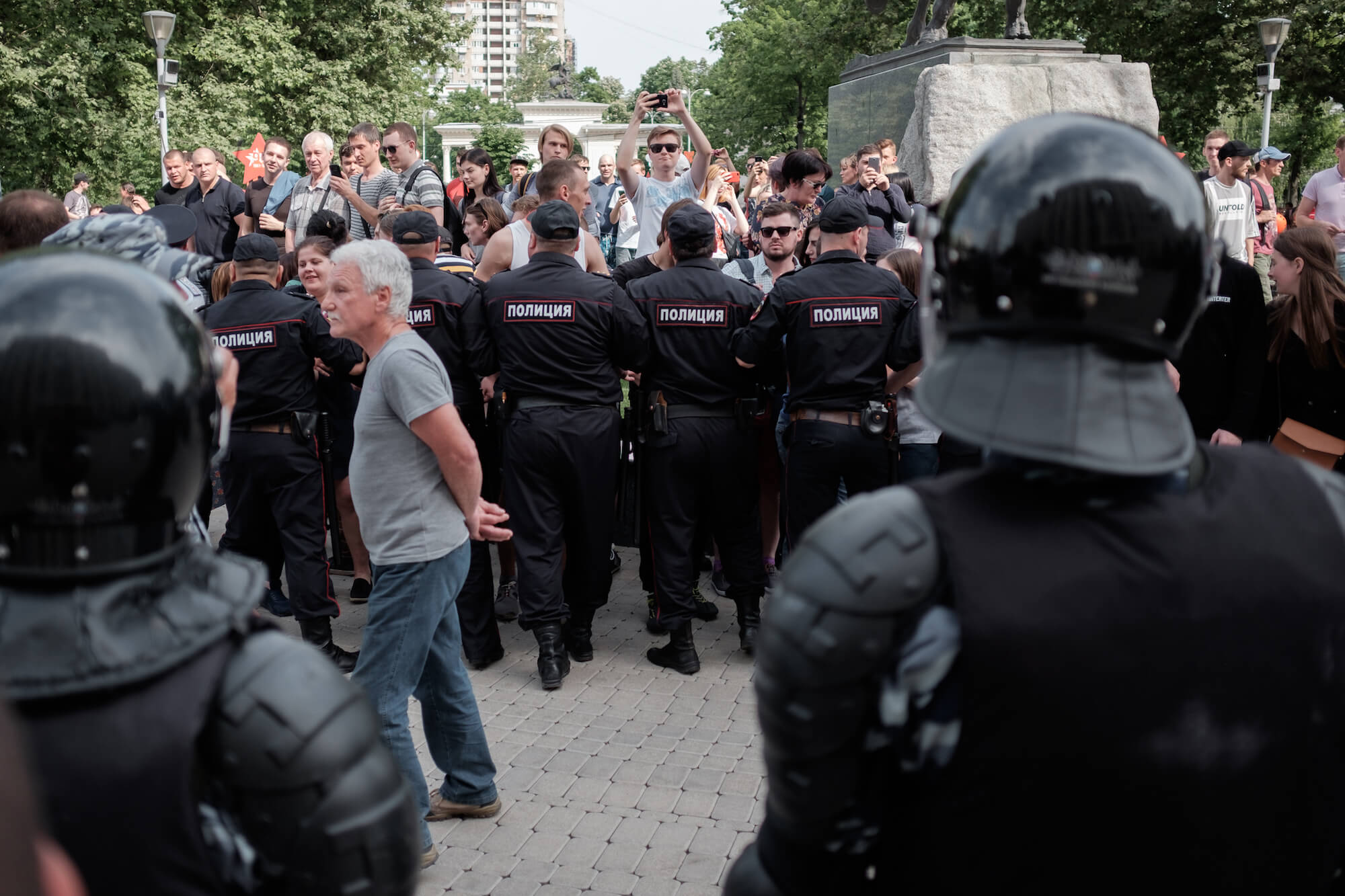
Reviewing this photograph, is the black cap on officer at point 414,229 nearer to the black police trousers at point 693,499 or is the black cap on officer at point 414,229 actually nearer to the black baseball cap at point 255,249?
the black baseball cap at point 255,249

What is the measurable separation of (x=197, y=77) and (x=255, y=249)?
84.8ft

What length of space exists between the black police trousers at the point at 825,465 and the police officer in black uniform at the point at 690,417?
0.32m

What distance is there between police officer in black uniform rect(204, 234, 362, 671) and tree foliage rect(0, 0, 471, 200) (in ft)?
71.4

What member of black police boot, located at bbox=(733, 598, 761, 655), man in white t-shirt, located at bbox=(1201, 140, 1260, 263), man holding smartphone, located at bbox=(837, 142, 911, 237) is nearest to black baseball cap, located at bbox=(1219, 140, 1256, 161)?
man in white t-shirt, located at bbox=(1201, 140, 1260, 263)

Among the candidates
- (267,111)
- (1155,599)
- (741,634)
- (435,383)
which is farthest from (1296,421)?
(267,111)

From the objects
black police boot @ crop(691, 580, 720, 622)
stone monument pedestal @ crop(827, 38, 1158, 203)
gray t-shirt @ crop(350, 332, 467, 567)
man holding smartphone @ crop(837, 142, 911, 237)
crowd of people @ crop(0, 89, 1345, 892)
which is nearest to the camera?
gray t-shirt @ crop(350, 332, 467, 567)

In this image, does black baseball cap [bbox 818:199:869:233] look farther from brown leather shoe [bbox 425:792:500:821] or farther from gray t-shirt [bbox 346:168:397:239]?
gray t-shirt [bbox 346:168:397:239]

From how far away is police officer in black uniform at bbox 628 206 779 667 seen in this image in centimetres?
608

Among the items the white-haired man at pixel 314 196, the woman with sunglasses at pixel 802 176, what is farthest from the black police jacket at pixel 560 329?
the white-haired man at pixel 314 196

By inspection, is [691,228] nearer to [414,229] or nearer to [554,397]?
[554,397]

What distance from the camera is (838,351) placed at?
19.1 feet

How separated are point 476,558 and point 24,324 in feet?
15.8

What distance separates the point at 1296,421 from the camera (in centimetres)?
528

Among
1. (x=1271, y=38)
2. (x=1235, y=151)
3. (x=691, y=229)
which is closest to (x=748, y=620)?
(x=691, y=229)
